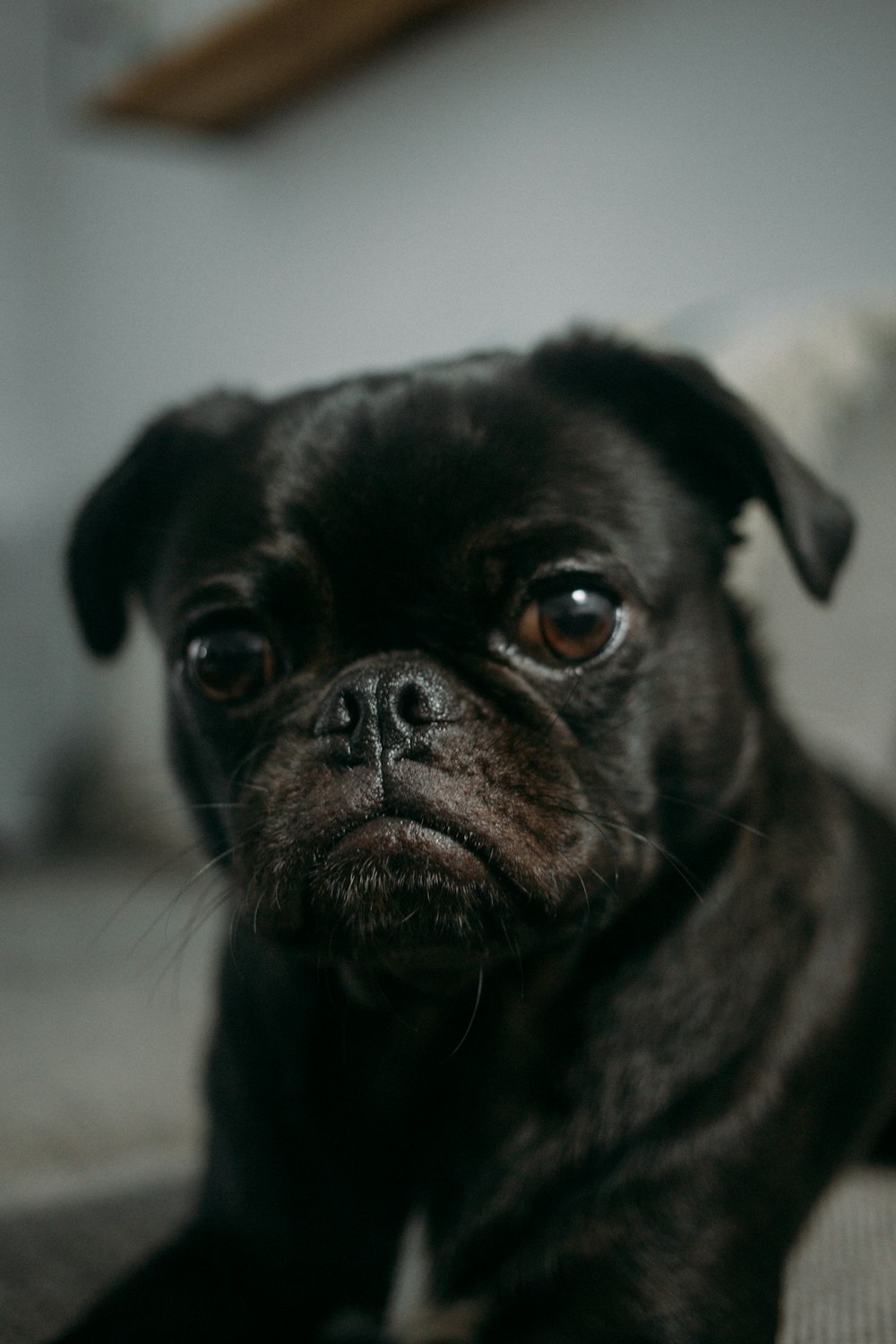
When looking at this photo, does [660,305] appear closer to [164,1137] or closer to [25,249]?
[164,1137]

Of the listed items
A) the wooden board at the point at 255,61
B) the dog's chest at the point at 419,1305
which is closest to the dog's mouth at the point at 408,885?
the dog's chest at the point at 419,1305

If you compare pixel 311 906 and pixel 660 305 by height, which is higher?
pixel 660 305

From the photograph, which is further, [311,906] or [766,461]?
[766,461]

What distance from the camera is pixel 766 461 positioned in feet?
3.29

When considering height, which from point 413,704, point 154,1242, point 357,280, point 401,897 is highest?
point 357,280

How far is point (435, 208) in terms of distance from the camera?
294 centimetres

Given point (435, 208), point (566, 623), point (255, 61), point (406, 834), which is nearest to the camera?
point (406, 834)

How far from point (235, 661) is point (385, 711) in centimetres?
20

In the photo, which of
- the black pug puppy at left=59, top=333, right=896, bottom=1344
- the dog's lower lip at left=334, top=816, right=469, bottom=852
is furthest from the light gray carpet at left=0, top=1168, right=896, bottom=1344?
the dog's lower lip at left=334, top=816, right=469, bottom=852

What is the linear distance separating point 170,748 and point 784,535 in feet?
2.02

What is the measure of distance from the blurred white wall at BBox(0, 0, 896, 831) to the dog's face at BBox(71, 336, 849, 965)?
742mm

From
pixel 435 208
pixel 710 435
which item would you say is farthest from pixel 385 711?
pixel 435 208

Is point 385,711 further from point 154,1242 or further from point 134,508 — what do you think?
point 154,1242

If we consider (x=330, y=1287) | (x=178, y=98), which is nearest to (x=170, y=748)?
(x=330, y=1287)
